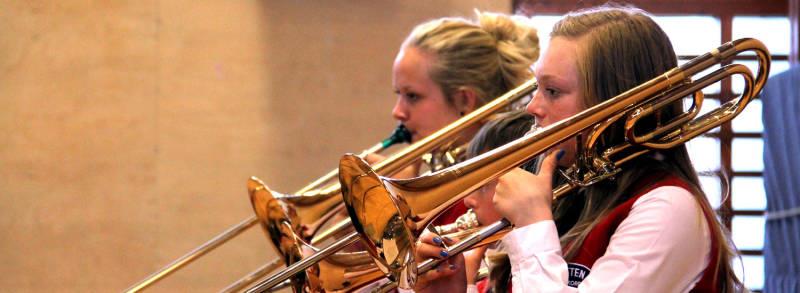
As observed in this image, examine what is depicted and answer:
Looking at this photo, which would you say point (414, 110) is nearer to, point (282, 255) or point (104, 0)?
point (282, 255)

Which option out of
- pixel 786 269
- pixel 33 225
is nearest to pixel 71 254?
pixel 33 225

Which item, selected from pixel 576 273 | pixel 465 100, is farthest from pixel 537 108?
pixel 465 100

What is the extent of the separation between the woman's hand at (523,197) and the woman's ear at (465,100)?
965mm

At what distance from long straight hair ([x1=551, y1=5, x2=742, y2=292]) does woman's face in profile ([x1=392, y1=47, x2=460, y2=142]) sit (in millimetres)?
822

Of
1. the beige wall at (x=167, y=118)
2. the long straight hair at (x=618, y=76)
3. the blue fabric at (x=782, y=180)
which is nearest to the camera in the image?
the long straight hair at (x=618, y=76)

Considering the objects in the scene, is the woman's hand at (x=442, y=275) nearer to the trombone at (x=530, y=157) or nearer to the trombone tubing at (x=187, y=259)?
the trombone at (x=530, y=157)

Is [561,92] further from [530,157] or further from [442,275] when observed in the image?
[442,275]

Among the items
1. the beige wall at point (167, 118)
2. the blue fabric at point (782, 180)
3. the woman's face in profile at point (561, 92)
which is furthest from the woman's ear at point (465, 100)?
the blue fabric at point (782, 180)

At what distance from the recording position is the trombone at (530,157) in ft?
4.99

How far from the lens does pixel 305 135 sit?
3822 mm

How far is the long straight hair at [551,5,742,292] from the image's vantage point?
158cm

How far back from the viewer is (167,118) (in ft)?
12.4

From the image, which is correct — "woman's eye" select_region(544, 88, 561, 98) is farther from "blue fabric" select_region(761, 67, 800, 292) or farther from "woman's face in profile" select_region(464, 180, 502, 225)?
"blue fabric" select_region(761, 67, 800, 292)

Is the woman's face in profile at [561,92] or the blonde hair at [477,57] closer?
the woman's face in profile at [561,92]
